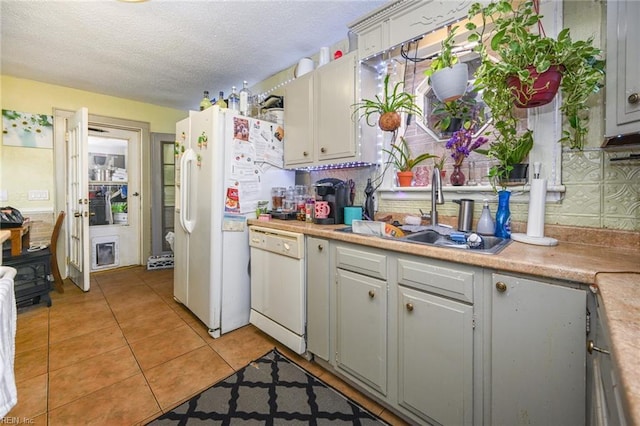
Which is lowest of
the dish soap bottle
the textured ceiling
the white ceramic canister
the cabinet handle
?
the cabinet handle

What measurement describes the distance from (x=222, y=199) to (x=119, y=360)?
1.31m

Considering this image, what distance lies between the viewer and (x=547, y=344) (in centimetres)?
94

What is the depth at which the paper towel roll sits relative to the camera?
1314mm

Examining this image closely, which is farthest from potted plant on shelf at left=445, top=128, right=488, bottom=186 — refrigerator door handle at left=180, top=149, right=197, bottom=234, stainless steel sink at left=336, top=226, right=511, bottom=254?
refrigerator door handle at left=180, top=149, right=197, bottom=234

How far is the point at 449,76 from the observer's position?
1.46 meters

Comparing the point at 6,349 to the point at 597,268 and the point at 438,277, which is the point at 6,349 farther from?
the point at 597,268

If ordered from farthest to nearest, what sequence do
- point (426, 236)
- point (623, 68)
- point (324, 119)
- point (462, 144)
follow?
point (324, 119), point (462, 144), point (426, 236), point (623, 68)

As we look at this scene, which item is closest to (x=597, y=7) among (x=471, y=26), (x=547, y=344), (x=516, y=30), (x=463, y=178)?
(x=516, y=30)

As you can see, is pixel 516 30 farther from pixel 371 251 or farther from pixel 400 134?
pixel 371 251

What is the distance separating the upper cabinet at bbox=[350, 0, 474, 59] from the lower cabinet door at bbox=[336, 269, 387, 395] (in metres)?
1.46

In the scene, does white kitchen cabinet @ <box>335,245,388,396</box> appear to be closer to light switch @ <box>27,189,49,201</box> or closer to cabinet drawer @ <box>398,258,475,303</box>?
cabinet drawer @ <box>398,258,475,303</box>

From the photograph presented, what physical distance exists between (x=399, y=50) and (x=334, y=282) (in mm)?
1685

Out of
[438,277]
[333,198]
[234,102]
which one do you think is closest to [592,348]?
[438,277]

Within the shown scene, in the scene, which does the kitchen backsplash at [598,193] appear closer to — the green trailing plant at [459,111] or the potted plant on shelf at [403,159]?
the green trailing plant at [459,111]
